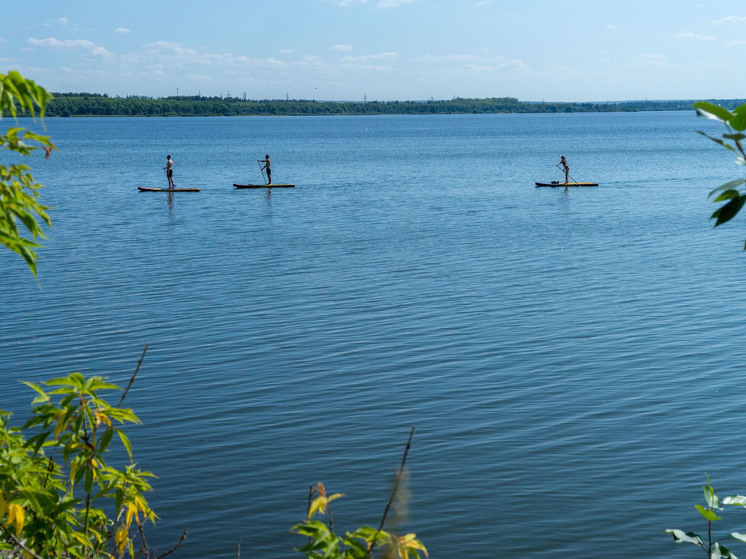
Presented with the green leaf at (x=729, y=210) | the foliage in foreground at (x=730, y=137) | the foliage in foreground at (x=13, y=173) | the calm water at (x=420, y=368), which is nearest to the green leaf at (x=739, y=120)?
the foliage in foreground at (x=730, y=137)

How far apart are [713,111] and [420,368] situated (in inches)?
462

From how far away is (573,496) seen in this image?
366 inches

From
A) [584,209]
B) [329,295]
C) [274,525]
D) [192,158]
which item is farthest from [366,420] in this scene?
[192,158]

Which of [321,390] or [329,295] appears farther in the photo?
[329,295]

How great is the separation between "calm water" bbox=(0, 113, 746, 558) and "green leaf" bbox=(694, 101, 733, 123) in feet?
22.4

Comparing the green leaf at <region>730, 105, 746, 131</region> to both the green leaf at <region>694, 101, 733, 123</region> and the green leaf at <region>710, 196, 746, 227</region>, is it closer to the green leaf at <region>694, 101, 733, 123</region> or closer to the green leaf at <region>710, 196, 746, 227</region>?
the green leaf at <region>694, 101, 733, 123</region>

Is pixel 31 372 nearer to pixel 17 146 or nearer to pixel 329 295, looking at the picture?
pixel 329 295

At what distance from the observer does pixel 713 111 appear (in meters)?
2.18

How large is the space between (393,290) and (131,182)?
41423mm

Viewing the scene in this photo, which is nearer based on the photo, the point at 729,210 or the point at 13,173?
the point at 729,210

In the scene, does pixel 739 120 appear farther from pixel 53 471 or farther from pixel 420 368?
pixel 420 368

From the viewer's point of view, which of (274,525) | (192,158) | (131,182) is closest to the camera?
(274,525)

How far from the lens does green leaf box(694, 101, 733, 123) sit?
214 cm

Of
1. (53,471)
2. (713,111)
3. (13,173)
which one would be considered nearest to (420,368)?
(53,471)
